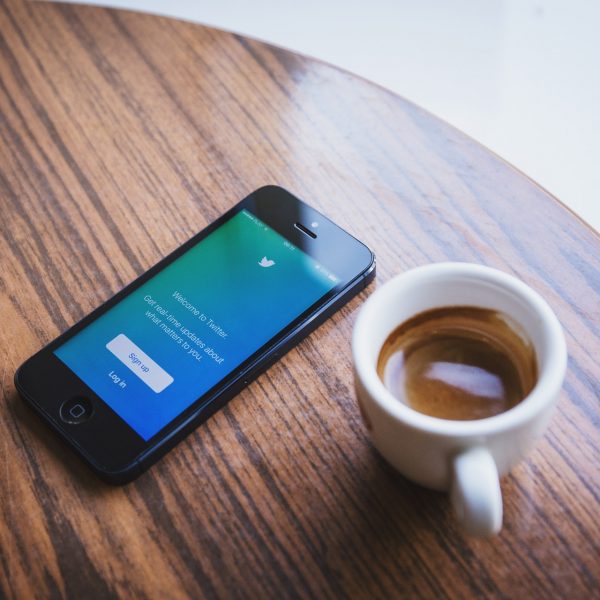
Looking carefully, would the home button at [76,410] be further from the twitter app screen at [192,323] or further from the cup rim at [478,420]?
the cup rim at [478,420]

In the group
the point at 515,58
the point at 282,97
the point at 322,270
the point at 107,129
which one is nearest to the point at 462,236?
the point at 322,270

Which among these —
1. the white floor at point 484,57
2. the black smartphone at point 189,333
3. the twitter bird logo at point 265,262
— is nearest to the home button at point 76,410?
the black smartphone at point 189,333

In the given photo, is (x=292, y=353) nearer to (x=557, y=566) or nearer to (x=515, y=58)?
(x=557, y=566)

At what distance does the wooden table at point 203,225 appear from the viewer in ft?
1.53

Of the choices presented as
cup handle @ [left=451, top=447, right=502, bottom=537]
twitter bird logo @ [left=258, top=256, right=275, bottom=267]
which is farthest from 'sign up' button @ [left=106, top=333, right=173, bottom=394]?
cup handle @ [left=451, top=447, right=502, bottom=537]

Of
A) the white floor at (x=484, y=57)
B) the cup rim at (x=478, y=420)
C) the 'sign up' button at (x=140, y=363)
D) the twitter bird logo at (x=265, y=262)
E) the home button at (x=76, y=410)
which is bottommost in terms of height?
the white floor at (x=484, y=57)

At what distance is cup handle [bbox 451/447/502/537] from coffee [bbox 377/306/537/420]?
0.21ft

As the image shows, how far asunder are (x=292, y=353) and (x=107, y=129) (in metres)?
0.28

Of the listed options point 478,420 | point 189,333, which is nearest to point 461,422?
point 478,420

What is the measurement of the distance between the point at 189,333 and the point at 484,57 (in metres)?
0.83

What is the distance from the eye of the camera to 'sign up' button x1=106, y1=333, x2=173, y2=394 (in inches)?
20.6

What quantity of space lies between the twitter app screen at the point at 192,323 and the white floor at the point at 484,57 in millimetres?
612

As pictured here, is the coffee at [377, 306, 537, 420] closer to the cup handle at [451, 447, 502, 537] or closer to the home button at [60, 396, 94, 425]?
the cup handle at [451, 447, 502, 537]

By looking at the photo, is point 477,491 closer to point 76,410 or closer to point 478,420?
point 478,420
